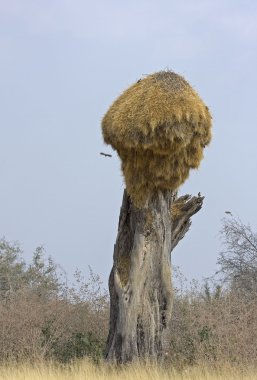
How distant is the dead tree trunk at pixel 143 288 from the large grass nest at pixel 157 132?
1.41 feet

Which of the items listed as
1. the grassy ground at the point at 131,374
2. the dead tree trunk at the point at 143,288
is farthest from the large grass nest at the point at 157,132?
the grassy ground at the point at 131,374

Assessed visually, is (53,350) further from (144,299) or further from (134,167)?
(134,167)

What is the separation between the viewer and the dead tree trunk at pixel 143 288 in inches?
556

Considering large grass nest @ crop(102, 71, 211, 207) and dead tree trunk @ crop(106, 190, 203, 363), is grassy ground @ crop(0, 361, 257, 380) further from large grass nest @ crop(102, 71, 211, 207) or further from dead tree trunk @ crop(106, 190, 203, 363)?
large grass nest @ crop(102, 71, 211, 207)

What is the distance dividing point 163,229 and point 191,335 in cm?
280

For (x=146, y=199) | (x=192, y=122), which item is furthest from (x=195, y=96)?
(x=146, y=199)

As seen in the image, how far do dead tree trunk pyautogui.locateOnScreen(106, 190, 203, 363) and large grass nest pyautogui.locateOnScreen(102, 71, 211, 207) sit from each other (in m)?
0.43

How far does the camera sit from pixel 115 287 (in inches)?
565

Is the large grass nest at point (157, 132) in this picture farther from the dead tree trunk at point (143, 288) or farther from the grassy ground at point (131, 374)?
the grassy ground at point (131, 374)

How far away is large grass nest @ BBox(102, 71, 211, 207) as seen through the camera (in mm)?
13453

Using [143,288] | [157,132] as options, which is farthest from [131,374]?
[157,132]

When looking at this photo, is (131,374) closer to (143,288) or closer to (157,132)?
(143,288)

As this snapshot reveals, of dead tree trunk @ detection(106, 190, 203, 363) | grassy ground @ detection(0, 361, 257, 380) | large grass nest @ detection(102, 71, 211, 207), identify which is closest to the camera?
grassy ground @ detection(0, 361, 257, 380)

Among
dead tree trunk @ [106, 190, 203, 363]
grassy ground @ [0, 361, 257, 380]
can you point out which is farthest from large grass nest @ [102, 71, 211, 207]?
grassy ground @ [0, 361, 257, 380]
